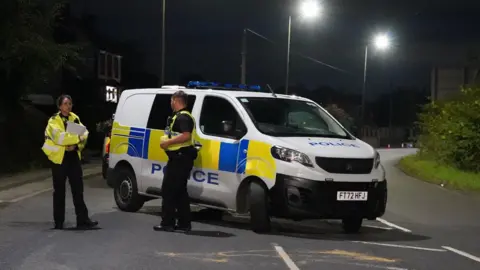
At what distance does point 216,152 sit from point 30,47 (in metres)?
11.5

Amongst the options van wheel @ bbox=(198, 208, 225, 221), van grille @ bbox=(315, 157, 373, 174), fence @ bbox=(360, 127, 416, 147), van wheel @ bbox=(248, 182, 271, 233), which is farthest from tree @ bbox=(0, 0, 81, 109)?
fence @ bbox=(360, 127, 416, 147)

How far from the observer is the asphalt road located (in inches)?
283

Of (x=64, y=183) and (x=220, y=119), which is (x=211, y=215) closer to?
(x=220, y=119)

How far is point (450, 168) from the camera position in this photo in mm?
20984

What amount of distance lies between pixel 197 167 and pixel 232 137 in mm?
712

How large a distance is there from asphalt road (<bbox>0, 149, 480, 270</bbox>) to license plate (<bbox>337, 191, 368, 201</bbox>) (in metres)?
0.54

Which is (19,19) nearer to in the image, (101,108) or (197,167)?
(197,167)

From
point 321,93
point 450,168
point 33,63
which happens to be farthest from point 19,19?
point 321,93

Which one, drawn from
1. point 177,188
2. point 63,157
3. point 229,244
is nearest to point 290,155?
point 229,244

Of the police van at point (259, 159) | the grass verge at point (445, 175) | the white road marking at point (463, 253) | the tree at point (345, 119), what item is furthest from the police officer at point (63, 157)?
the grass verge at point (445, 175)

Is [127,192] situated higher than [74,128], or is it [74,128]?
[74,128]

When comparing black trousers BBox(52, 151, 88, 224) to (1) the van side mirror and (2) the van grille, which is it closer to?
(1) the van side mirror

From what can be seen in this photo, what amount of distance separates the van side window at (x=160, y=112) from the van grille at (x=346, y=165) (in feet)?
8.98

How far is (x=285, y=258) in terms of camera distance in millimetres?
7496
